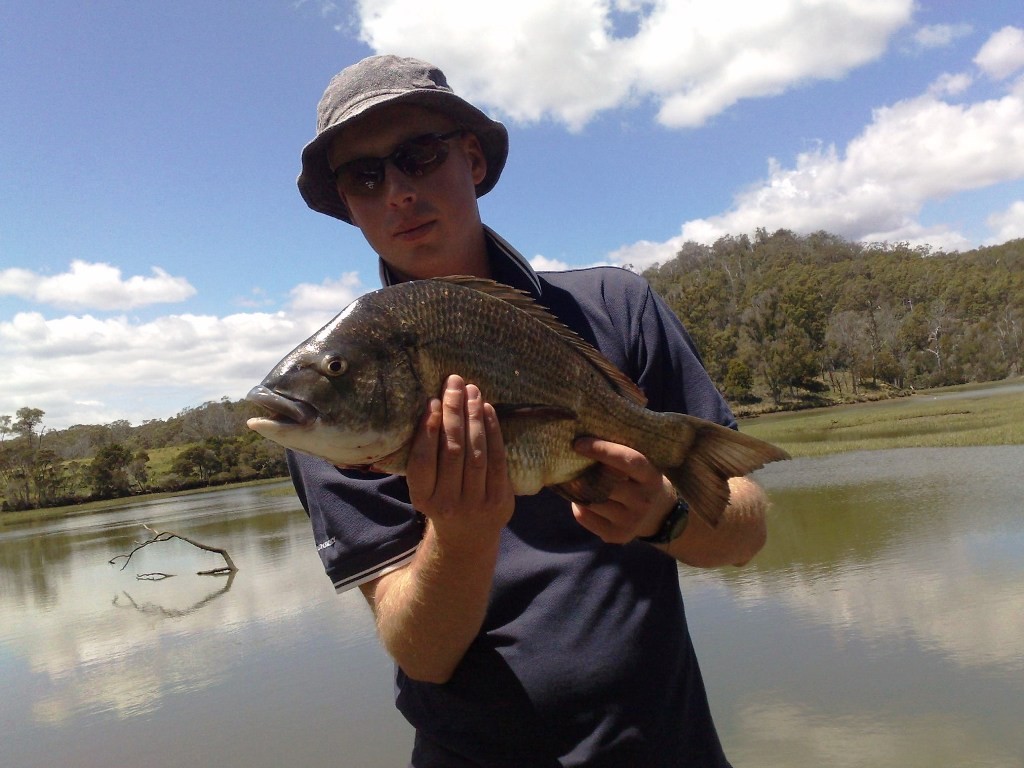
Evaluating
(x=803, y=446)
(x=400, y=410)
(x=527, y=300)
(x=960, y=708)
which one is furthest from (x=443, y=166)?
(x=803, y=446)

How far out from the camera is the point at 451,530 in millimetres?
1989

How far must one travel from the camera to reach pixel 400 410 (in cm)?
199

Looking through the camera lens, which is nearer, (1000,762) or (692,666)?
(692,666)

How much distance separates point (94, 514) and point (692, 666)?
65.1 m

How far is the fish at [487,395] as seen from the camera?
1944mm

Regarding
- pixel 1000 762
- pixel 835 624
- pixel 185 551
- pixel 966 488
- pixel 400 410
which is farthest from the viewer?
pixel 185 551

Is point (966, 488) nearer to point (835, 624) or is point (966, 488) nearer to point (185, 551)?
point (835, 624)

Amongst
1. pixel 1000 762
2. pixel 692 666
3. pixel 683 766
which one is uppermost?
pixel 692 666

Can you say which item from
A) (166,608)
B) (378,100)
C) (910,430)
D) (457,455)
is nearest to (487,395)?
(457,455)

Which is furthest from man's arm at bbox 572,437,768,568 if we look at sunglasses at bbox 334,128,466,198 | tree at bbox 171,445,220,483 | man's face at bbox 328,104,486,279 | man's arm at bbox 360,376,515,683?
tree at bbox 171,445,220,483

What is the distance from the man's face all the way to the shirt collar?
2.3 inches

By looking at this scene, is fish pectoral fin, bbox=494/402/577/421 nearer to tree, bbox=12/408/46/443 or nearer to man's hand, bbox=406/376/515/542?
man's hand, bbox=406/376/515/542

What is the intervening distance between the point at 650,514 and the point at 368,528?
37.8 inches

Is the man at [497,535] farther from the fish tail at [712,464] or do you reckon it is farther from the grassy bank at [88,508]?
the grassy bank at [88,508]
